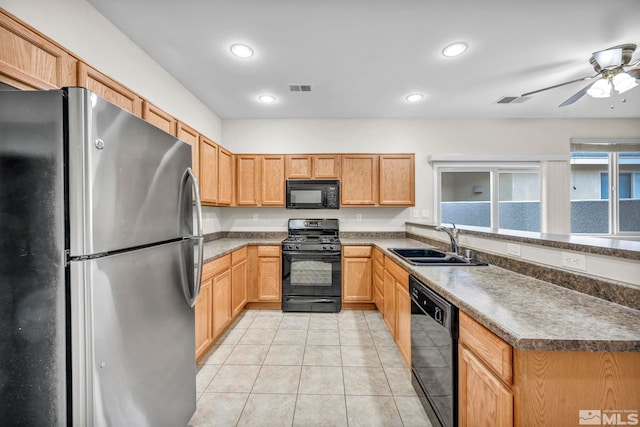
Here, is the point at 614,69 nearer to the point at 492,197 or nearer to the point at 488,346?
the point at 492,197

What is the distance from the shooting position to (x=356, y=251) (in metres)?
3.44

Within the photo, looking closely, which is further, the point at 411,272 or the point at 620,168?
the point at 620,168

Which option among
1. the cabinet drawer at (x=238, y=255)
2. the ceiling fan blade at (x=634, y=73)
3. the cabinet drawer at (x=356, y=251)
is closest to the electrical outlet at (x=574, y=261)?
the ceiling fan blade at (x=634, y=73)

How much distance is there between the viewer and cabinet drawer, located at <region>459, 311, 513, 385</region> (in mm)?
909

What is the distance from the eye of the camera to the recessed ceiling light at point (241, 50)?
2.17 metres

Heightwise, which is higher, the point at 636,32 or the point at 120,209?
the point at 636,32

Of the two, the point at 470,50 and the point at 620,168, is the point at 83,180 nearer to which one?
the point at 470,50

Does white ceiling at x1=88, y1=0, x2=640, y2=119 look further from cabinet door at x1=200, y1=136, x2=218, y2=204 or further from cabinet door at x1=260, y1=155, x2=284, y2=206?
cabinet door at x1=260, y1=155, x2=284, y2=206

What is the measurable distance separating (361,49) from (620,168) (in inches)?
182

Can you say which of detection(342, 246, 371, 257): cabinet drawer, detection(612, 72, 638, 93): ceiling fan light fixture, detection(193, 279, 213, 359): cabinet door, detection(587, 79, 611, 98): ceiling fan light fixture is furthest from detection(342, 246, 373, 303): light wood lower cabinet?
detection(612, 72, 638, 93): ceiling fan light fixture

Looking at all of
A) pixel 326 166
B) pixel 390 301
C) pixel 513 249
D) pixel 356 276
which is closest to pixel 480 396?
pixel 513 249

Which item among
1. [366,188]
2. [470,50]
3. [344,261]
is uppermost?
[470,50]

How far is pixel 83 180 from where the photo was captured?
87 centimetres

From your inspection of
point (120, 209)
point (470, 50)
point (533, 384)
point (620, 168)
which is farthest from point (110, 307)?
point (620, 168)
